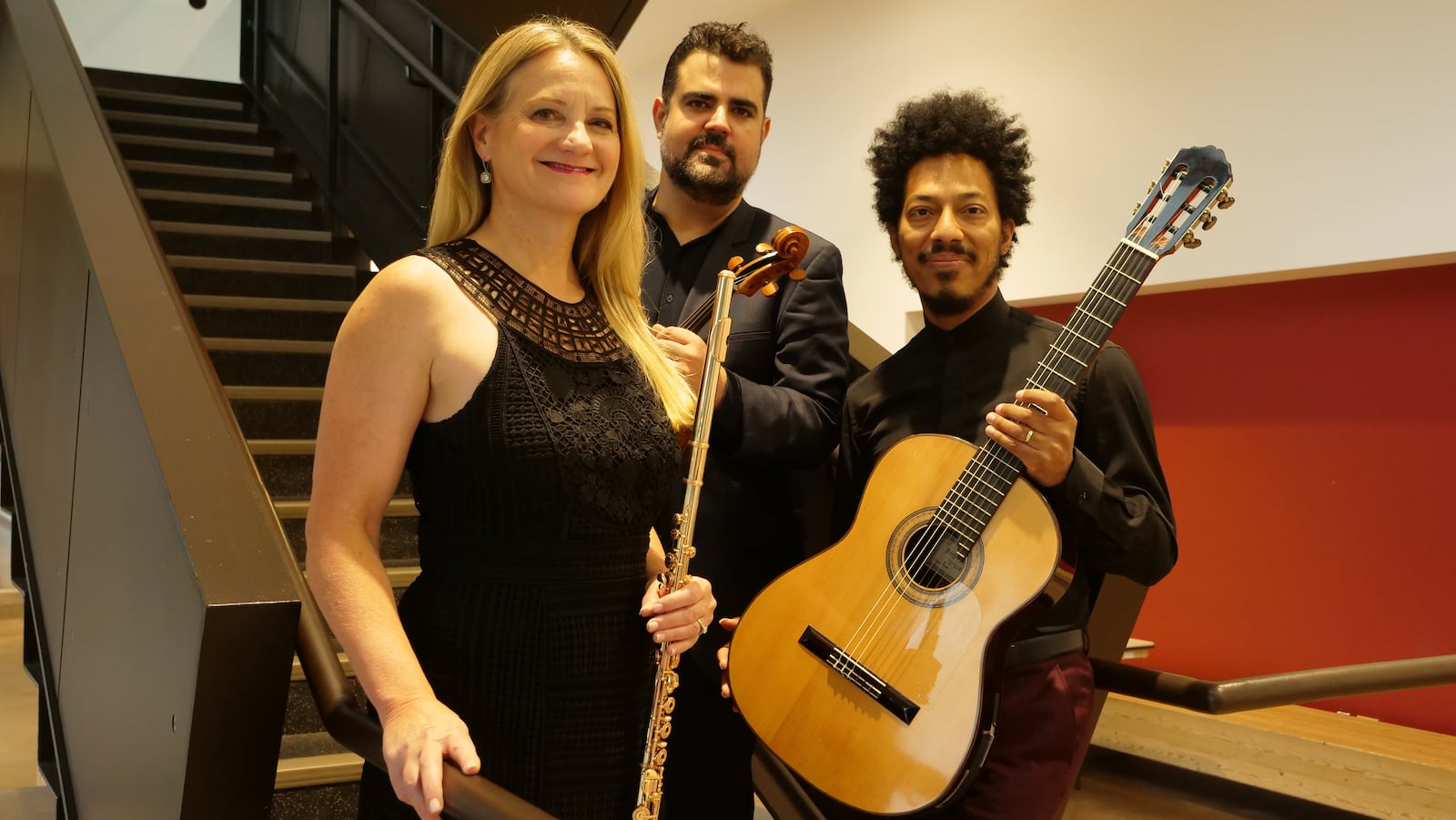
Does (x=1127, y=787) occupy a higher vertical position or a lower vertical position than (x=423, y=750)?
lower

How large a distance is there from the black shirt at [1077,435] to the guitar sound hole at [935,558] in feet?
0.51

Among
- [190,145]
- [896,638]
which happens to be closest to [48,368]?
[896,638]

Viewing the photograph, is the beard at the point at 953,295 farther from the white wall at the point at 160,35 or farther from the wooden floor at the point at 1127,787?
the white wall at the point at 160,35

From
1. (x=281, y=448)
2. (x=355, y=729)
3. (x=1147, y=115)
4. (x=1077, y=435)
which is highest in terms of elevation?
(x=1147, y=115)

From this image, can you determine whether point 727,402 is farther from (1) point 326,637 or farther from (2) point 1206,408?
(2) point 1206,408

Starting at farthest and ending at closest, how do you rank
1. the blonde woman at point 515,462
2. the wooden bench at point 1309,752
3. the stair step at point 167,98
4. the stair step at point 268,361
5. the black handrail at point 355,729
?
1. the stair step at point 167,98
2. the stair step at point 268,361
3. the wooden bench at point 1309,752
4. the blonde woman at point 515,462
5. the black handrail at point 355,729

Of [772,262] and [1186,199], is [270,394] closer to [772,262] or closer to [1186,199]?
[772,262]

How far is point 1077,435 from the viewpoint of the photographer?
1.93 meters

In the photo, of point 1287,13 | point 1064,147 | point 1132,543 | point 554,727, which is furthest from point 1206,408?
point 554,727

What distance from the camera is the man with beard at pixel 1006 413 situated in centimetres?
179

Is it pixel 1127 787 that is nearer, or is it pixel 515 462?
pixel 515 462

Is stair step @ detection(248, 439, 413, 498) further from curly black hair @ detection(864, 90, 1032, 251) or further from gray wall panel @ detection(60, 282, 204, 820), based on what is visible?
curly black hair @ detection(864, 90, 1032, 251)

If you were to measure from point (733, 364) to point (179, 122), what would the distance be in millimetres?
4810

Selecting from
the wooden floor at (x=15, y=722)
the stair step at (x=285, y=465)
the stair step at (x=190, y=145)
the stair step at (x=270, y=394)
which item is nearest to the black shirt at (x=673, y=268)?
the stair step at (x=285, y=465)
